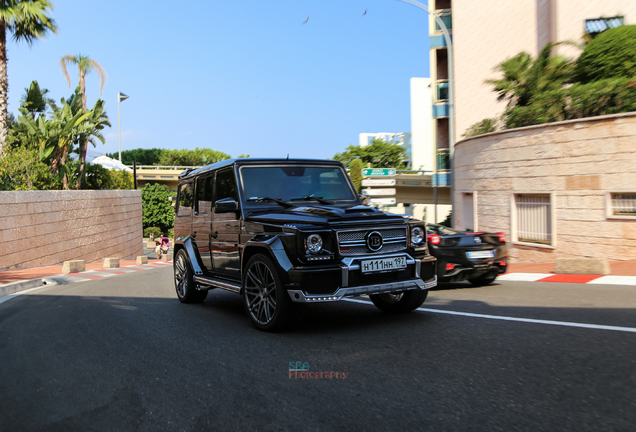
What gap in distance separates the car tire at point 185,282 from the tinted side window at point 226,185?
1.51 meters

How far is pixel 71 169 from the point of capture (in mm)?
27516

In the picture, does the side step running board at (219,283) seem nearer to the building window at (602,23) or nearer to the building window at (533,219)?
the building window at (533,219)

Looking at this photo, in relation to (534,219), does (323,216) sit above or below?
above

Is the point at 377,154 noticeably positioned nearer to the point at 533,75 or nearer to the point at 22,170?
the point at 533,75

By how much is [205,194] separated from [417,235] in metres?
3.40

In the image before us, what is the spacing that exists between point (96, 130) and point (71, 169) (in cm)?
767

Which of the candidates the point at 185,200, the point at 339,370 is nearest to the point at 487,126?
the point at 185,200

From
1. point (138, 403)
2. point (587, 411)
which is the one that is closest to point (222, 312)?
point (138, 403)

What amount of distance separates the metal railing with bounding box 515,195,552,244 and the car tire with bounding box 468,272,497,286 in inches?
208

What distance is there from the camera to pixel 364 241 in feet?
17.7

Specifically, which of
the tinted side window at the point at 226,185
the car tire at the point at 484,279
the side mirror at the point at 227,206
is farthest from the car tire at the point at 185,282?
the car tire at the point at 484,279

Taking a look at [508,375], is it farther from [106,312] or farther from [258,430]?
[106,312]

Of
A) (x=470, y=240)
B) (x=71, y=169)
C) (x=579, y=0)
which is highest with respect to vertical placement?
(x=579, y=0)

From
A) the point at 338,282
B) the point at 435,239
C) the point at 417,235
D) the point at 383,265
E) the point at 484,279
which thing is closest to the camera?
the point at 338,282
